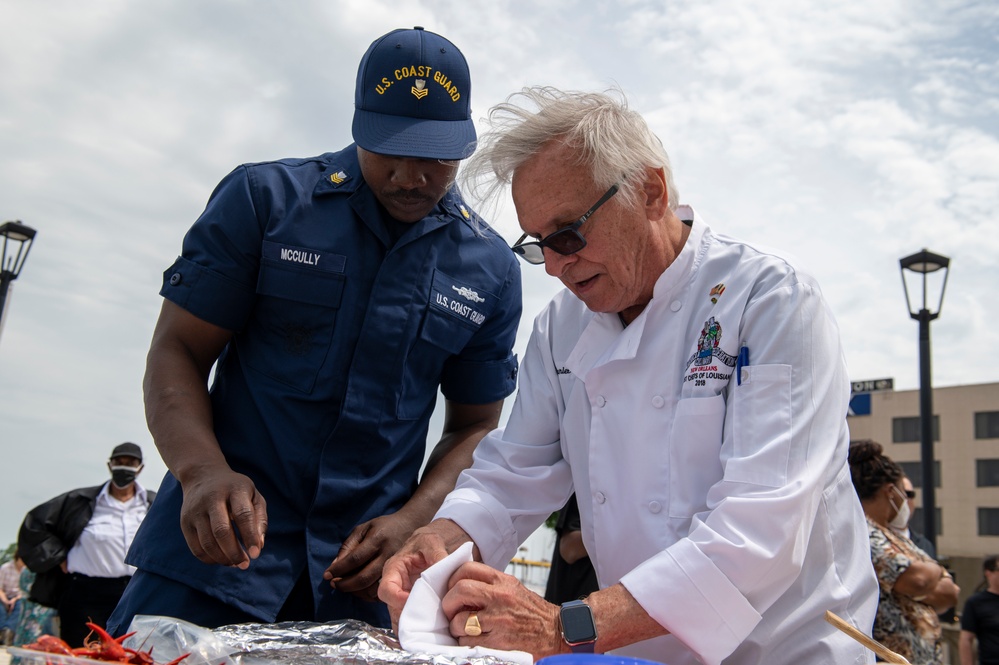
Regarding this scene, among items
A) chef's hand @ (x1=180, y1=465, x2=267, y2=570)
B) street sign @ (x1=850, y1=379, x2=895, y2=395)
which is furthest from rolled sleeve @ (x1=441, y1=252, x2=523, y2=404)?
street sign @ (x1=850, y1=379, x2=895, y2=395)

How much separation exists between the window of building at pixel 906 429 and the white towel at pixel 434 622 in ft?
162

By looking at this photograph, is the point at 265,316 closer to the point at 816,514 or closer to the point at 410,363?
the point at 410,363

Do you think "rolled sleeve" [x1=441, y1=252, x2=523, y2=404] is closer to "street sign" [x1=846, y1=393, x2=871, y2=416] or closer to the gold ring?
the gold ring

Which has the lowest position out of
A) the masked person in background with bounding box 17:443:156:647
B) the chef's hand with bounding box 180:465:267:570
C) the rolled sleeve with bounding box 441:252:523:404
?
the masked person in background with bounding box 17:443:156:647

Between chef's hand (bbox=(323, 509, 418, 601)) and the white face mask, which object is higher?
the white face mask

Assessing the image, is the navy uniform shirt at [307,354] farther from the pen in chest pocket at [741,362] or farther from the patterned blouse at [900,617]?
the patterned blouse at [900,617]

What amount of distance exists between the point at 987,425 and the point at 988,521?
15.1ft

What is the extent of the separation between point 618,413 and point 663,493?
0.77 ft

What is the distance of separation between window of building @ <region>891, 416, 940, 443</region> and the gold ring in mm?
49526

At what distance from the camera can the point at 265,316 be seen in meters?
2.45

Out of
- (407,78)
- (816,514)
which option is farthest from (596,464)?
(407,78)

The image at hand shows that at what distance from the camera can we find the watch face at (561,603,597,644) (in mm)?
1604

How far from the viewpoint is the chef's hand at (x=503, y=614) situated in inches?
63.7

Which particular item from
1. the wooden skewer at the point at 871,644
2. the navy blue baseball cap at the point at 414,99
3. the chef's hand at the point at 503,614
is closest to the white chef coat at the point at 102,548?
the navy blue baseball cap at the point at 414,99
